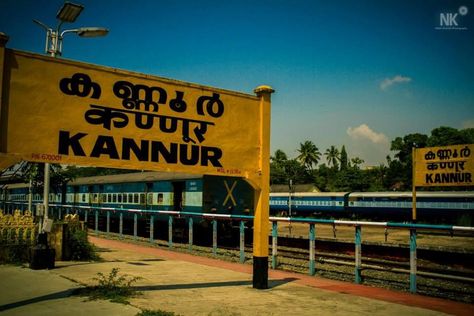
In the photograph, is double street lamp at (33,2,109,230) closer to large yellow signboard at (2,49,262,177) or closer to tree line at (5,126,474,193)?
large yellow signboard at (2,49,262,177)

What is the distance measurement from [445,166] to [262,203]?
12.4 metres

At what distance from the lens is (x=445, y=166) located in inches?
694

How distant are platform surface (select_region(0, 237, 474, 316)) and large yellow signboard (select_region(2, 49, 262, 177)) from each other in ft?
7.23

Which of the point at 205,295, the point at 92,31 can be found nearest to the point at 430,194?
the point at 92,31

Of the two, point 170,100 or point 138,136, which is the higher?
point 170,100

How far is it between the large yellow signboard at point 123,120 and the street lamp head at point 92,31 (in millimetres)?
6277

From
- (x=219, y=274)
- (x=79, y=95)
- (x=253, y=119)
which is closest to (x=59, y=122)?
(x=79, y=95)

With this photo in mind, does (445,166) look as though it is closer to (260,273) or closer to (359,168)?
(260,273)

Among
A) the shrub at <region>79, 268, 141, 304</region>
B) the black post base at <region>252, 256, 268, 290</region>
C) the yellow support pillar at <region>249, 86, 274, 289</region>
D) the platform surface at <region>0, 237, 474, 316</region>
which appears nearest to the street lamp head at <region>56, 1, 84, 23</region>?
the yellow support pillar at <region>249, 86, 274, 289</region>

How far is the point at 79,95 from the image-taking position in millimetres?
6980

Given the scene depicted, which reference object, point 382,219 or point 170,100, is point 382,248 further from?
point 382,219

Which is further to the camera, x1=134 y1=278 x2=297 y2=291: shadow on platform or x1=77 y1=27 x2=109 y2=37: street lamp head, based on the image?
x1=77 y1=27 x2=109 y2=37: street lamp head

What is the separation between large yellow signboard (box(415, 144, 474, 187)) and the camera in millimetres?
16875

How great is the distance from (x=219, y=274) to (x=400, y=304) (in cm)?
422
